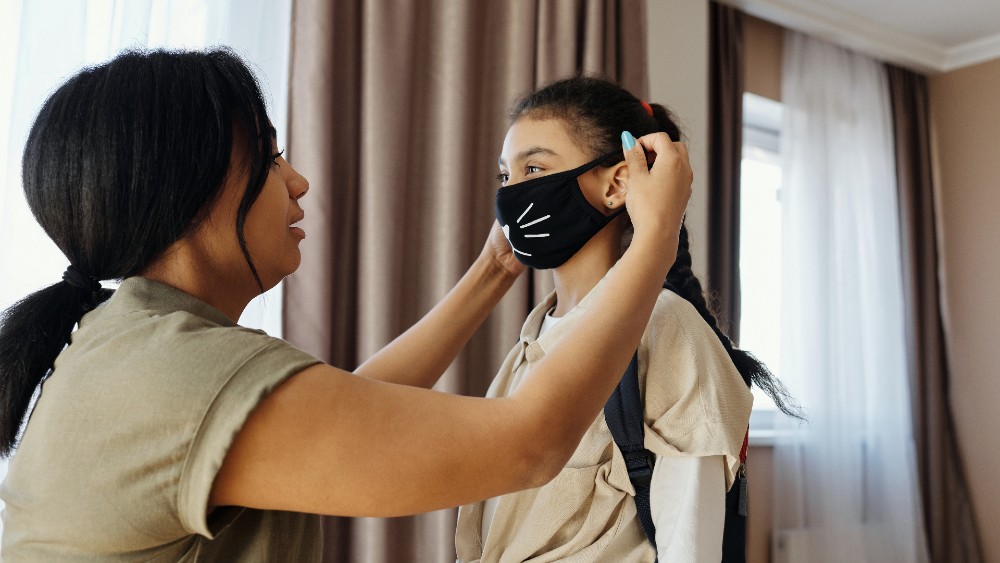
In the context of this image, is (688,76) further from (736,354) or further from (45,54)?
(45,54)

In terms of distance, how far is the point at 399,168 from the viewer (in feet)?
7.28

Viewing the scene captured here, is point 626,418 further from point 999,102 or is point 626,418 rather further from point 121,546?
point 999,102

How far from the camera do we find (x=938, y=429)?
13.1 ft

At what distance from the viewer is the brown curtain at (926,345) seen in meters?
3.95

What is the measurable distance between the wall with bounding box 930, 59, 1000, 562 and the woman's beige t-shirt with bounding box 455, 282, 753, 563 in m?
3.43

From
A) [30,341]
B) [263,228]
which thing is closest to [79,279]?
[30,341]

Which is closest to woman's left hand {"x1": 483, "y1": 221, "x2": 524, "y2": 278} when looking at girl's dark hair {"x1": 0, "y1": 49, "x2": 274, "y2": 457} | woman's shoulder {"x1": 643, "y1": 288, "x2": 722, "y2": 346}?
woman's shoulder {"x1": 643, "y1": 288, "x2": 722, "y2": 346}

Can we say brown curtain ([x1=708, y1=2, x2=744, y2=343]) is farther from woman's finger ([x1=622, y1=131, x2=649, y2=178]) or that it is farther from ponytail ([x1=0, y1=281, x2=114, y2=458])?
ponytail ([x1=0, y1=281, x2=114, y2=458])

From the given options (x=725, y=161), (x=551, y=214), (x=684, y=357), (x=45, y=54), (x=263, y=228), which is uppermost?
(x=725, y=161)

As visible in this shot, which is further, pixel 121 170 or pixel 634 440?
pixel 634 440

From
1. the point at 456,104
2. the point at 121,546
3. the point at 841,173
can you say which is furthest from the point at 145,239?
the point at 841,173

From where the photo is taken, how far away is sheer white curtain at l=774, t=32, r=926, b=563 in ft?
11.7

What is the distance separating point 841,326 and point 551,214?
276cm

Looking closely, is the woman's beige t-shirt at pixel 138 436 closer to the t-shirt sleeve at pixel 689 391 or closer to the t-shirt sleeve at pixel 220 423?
the t-shirt sleeve at pixel 220 423
